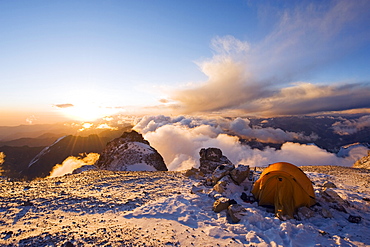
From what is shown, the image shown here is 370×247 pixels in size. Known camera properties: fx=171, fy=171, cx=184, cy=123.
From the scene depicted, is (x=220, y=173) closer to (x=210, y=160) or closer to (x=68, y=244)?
(x=210, y=160)

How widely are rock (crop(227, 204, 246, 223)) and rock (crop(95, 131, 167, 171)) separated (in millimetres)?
26720

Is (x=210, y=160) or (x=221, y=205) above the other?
(x=221, y=205)

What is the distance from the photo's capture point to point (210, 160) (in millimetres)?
25219

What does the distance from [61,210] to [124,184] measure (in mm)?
6308

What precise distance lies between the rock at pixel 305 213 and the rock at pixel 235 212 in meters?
3.46

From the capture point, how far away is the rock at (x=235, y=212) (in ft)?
30.6

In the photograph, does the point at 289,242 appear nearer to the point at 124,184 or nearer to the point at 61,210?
the point at 61,210

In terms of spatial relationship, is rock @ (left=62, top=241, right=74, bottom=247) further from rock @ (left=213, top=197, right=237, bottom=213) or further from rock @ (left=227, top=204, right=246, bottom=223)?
rock @ (left=227, top=204, right=246, bottom=223)

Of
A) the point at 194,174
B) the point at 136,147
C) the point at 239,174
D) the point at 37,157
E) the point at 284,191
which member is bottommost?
the point at 37,157

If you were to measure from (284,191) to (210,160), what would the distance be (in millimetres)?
14560

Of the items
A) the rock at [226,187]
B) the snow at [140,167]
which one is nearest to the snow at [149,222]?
the rock at [226,187]

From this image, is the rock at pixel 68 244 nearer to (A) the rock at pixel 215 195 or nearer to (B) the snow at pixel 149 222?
(B) the snow at pixel 149 222

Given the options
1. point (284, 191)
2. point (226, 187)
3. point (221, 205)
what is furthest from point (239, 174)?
point (221, 205)

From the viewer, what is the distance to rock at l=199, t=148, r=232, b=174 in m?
24.1
